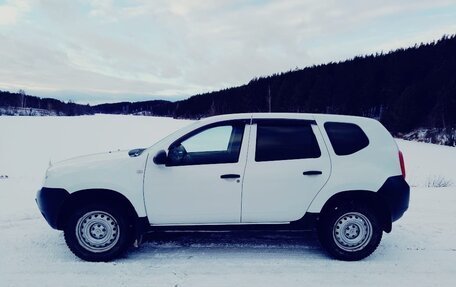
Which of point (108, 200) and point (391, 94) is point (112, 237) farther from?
point (391, 94)

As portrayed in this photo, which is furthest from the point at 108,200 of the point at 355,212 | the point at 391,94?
the point at 391,94

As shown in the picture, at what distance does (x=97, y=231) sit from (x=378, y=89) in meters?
61.0

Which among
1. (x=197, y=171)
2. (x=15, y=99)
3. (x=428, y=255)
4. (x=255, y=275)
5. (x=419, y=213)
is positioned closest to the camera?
(x=255, y=275)

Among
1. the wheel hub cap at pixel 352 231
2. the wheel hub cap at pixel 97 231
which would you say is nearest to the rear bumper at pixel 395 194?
the wheel hub cap at pixel 352 231

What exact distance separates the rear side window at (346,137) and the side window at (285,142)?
0.75ft

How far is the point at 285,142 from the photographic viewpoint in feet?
15.2

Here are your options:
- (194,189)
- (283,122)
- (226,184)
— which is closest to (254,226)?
(226,184)

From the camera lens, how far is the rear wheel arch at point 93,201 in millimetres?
4551

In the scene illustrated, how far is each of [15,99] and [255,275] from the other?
412ft

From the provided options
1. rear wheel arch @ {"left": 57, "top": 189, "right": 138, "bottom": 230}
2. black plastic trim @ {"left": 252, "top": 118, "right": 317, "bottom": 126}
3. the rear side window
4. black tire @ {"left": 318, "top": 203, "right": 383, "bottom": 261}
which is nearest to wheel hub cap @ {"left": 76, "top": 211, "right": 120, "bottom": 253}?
rear wheel arch @ {"left": 57, "top": 189, "right": 138, "bottom": 230}

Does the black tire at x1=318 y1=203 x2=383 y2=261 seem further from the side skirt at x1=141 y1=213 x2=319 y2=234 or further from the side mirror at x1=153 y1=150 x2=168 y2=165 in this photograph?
the side mirror at x1=153 y1=150 x2=168 y2=165

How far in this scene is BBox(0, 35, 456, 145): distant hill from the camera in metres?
42.9

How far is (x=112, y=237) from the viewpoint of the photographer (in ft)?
15.1

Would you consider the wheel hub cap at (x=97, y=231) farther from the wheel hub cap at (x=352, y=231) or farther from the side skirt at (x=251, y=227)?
the wheel hub cap at (x=352, y=231)
